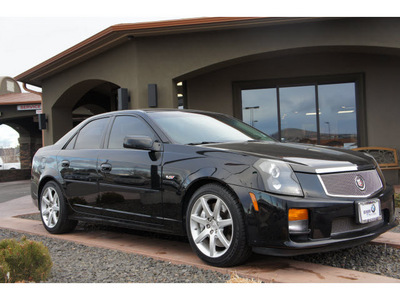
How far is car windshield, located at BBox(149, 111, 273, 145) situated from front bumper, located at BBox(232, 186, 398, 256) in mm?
1078

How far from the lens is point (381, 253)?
3986mm

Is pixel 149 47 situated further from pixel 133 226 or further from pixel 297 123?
pixel 133 226

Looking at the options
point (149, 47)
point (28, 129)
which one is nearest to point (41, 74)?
point (149, 47)

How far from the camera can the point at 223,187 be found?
11.6ft

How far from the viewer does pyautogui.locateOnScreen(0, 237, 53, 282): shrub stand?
3232 millimetres

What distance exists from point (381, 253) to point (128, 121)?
296 cm

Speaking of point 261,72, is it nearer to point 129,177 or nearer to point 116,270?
point 129,177

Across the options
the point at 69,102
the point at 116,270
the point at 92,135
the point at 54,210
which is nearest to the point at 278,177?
the point at 116,270

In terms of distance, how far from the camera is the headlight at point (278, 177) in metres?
3.25

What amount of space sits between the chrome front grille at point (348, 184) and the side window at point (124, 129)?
1.97m

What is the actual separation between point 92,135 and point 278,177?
Result: 2774mm

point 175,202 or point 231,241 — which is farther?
point 175,202

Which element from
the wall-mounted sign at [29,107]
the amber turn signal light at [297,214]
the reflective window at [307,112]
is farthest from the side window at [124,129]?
the wall-mounted sign at [29,107]

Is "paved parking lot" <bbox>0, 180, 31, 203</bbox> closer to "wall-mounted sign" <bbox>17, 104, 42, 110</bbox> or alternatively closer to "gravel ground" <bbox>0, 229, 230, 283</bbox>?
"wall-mounted sign" <bbox>17, 104, 42, 110</bbox>
